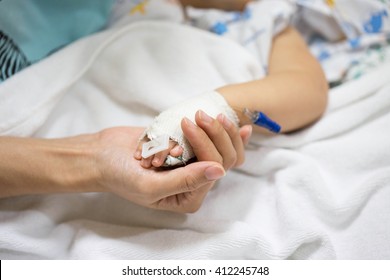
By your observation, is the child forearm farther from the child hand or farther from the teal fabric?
the teal fabric

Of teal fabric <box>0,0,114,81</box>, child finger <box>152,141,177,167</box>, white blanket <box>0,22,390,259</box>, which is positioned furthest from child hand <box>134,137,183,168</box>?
teal fabric <box>0,0,114,81</box>

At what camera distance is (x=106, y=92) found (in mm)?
942

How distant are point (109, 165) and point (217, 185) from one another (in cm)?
27

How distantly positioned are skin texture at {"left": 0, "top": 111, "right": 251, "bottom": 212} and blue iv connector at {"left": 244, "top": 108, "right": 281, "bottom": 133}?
6 cm

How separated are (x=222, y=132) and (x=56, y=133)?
0.46m

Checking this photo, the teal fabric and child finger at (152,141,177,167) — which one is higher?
the teal fabric

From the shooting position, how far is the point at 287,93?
854 millimetres

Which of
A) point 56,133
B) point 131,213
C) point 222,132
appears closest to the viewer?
point 222,132

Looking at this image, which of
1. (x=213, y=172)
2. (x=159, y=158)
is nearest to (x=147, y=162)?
(x=159, y=158)

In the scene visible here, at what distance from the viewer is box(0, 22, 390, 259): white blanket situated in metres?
0.73

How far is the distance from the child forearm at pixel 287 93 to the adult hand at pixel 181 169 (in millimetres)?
92
